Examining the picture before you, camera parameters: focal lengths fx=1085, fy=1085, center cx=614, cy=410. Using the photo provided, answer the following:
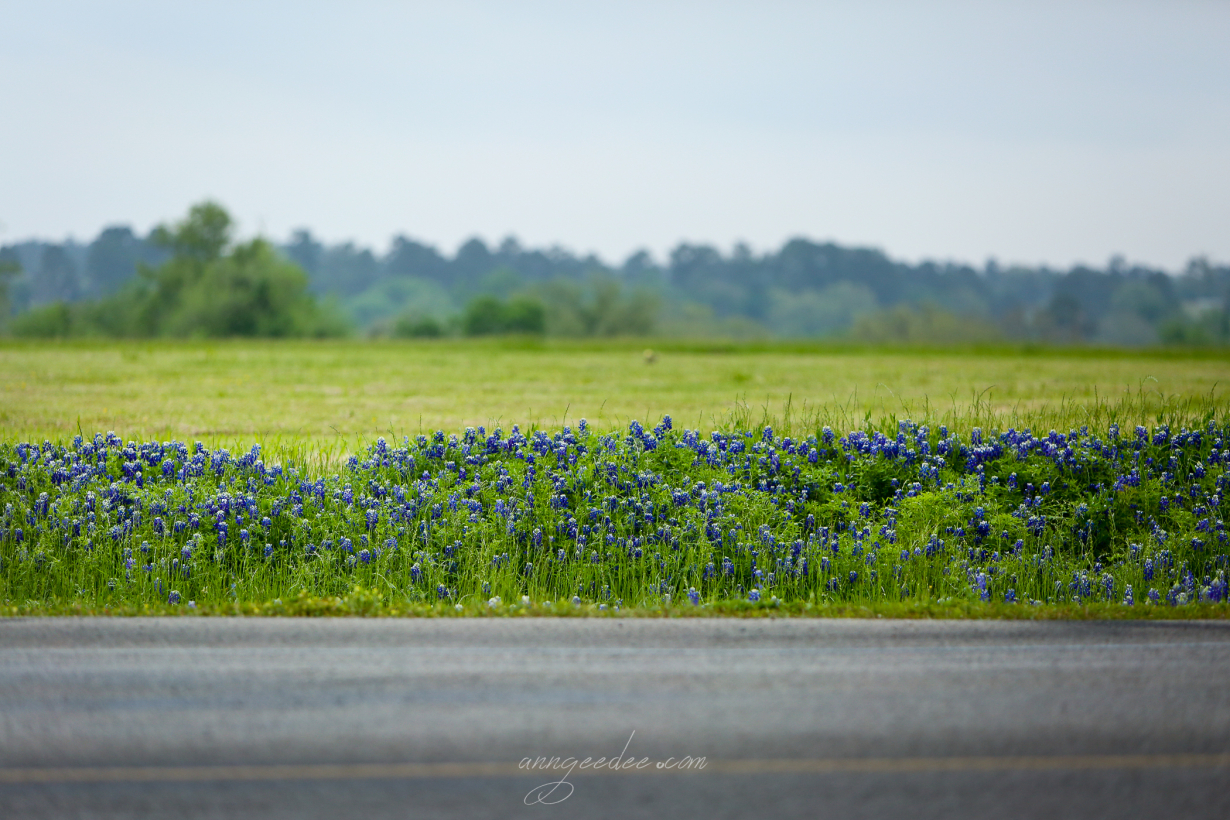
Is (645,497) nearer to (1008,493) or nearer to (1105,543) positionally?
(1008,493)

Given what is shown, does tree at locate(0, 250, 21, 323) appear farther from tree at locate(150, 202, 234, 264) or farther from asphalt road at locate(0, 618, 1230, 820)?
asphalt road at locate(0, 618, 1230, 820)

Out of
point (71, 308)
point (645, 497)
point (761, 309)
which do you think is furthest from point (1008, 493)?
point (761, 309)

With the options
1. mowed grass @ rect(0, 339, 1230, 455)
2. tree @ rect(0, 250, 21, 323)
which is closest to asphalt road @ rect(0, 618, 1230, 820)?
mowed grass @ rect(0, 339, 1230, 455)

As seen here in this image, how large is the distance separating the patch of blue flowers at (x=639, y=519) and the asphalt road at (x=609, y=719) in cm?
108

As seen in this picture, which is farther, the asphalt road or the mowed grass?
the mowed grass

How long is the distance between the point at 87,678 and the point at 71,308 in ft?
259

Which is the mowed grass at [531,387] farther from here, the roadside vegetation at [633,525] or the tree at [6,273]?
the tree at [6,273]

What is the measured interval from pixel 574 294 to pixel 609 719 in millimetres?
74318

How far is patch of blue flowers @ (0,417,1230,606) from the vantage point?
261 inches

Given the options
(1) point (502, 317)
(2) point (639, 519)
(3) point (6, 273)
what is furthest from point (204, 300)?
(2) point (639, 519)

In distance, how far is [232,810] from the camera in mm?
3596

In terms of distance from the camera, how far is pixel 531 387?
56.5 feet

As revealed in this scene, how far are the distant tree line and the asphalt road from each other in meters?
51.9

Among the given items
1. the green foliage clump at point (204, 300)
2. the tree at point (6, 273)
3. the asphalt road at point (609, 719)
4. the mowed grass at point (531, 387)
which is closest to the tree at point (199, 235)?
the green foliage clump at point (204, 300)
